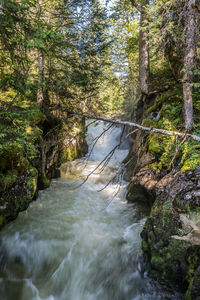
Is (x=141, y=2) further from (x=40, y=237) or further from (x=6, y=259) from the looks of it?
(x=6, y=259)

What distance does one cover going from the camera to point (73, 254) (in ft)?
15.1

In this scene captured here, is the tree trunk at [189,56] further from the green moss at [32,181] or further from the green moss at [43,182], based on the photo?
the green moss at [43,182]

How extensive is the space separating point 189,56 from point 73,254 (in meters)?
6.86

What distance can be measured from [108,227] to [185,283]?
293 centimetres

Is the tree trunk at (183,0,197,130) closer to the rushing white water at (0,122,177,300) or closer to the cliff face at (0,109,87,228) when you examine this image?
the rushing white water at (0,122,177,300)

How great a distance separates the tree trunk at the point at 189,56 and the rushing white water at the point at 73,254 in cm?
286

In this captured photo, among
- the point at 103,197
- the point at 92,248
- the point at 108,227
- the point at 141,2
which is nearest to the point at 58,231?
the point at 92,248

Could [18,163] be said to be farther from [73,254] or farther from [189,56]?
[189,56]

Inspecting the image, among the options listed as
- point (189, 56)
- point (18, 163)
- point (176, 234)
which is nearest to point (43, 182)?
point (18, 163)

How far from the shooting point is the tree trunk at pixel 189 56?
187 inches

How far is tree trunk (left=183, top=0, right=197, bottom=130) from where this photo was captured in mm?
4738

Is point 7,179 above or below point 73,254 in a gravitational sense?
above

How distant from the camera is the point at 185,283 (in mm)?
3109

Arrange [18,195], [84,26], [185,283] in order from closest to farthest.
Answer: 1. [185,283]
2. [18,195]
3. [84,26]
